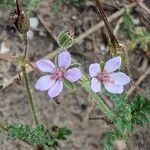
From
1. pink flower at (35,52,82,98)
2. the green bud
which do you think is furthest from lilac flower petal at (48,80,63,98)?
the green bud

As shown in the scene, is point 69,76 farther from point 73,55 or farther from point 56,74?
point 73,55

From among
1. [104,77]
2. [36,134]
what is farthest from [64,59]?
[36,134]

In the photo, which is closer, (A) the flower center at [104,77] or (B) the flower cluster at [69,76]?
(B) the flower cluster at [69,76]

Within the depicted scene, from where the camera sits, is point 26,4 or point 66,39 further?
point 26,4

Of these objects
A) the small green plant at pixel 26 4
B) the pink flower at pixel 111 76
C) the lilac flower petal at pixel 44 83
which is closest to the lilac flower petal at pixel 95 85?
the pink flower at pixel 111 76

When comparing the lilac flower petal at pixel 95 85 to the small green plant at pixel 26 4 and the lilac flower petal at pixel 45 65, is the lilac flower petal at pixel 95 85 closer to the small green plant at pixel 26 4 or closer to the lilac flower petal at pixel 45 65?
the lilac flower petal at pixel 45 65

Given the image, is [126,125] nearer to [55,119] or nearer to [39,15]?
[55,119]

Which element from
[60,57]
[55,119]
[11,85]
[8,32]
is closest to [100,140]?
[55,119]
